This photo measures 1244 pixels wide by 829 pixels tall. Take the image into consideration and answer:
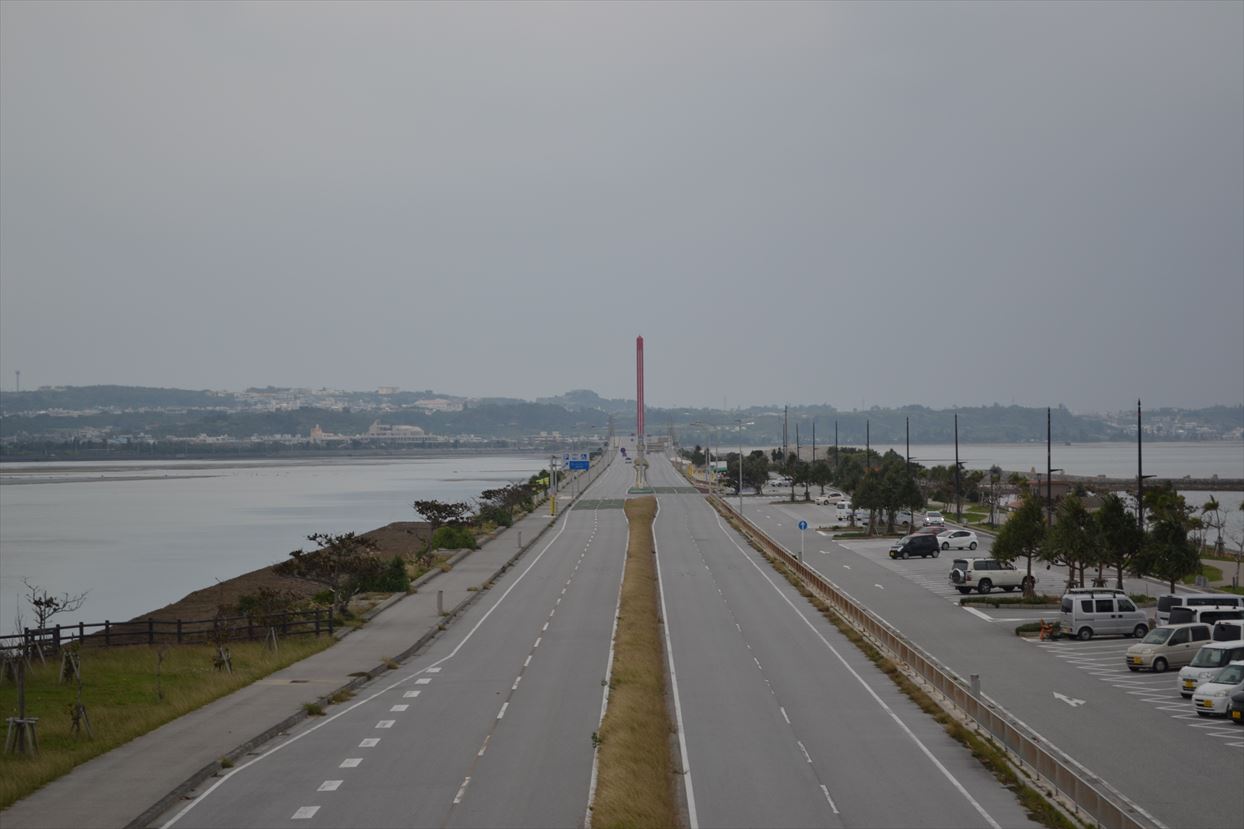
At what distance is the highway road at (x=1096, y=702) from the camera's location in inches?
702

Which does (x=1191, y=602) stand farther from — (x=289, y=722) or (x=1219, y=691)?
(x=289, y=722)

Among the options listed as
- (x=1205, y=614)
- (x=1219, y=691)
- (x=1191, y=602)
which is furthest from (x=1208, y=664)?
(x=1191, y=602)

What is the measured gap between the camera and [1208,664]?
25.4 metres

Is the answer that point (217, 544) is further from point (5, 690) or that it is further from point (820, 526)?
point (5, 690)

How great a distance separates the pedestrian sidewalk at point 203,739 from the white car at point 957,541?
31.6 m

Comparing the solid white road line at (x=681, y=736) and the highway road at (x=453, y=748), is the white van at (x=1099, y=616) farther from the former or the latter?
the highway road at (x=453, y=748)

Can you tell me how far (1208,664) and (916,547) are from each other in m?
33.5

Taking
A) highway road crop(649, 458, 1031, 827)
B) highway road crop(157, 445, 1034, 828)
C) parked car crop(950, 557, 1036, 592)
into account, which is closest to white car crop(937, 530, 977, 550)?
parked car crop(950, 557, 1036, 592)

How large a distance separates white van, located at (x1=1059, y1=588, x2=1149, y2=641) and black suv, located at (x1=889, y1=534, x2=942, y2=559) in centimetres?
2428

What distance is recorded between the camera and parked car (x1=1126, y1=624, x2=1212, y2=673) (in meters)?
28.5

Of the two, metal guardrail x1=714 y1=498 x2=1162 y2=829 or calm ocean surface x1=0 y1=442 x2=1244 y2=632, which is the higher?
metal guardrail x1=714 y1=498 x2=1162 y2=829

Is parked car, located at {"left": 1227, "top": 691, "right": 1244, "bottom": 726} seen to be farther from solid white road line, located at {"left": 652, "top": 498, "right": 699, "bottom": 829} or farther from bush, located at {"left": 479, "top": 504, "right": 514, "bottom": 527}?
bush, located at {"left": 479, "top": 504, "right": 514, "bottom": 527}

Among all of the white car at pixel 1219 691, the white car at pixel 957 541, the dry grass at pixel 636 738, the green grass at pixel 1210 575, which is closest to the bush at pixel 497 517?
the white car at pixel 957 541

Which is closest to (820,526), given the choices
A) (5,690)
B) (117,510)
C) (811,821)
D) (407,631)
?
(407,631)
